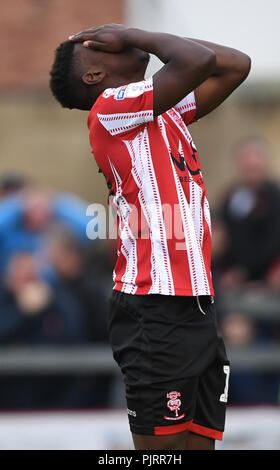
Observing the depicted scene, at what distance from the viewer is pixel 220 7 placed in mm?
9016

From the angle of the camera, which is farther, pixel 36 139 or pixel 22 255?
pixel 36 139

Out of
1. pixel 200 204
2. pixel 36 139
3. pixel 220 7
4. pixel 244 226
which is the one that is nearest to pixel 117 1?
pixel 220 7

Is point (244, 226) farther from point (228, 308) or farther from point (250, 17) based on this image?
point (250, 17)

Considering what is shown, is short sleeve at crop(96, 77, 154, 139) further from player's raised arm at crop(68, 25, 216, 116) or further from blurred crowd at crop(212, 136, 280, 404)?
blurred crowd at crop(212, 136, 280, 404)

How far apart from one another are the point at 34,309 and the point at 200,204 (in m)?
3.27

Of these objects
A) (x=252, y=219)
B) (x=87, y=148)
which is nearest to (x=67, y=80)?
(x=252, y=219)

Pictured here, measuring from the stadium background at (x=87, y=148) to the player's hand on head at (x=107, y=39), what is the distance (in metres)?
3.32

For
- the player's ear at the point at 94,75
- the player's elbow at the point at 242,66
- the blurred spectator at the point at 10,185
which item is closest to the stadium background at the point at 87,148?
the blurred spectator at the point at 10,185

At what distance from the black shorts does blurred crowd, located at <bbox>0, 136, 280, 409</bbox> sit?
3047 millimetres

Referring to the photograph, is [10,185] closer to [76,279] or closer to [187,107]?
[76,279]

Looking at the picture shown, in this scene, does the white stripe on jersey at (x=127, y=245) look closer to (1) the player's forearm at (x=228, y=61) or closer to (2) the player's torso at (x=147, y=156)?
(2) the player's torso at (x=147, y=156)

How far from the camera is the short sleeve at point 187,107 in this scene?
11.6ft

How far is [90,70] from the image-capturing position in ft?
11.1

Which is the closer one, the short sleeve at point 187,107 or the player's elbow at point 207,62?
the player's elbow at point 207,62
